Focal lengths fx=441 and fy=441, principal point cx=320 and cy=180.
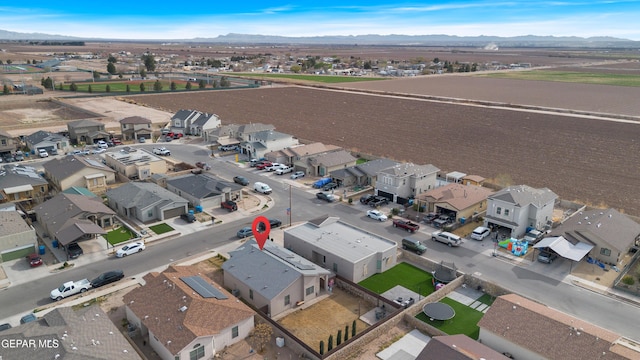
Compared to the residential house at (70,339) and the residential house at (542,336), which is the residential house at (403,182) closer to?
the residential house at (542,336)

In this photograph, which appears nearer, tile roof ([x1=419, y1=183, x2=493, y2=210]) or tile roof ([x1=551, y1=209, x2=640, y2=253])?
tile roof ([x1=551, y1=209, x2=640, y2=253])

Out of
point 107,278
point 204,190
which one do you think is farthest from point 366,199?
point 107,278

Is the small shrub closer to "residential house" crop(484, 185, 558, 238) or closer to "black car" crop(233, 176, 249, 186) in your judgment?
"residential house" crop(484, 185, 558, 238)

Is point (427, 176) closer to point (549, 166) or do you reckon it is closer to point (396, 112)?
point (549, 166)

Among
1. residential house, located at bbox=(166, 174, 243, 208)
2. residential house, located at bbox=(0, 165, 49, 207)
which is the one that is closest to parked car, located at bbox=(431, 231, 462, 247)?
residential house, located at bbox=(166, 174, 243, 208)

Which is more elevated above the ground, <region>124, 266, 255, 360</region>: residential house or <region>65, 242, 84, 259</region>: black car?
<region>124, 266, 255, 360</region>: residential house

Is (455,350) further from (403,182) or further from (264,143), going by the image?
(264,143)

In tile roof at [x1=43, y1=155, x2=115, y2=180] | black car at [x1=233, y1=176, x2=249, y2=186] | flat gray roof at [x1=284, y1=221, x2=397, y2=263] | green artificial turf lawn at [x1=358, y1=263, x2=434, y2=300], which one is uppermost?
tile roof at [x1=43, y1=155, x2=115, y2=180]

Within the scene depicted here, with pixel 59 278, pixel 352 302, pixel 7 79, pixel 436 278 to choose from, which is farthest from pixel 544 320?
pixel 7 79
